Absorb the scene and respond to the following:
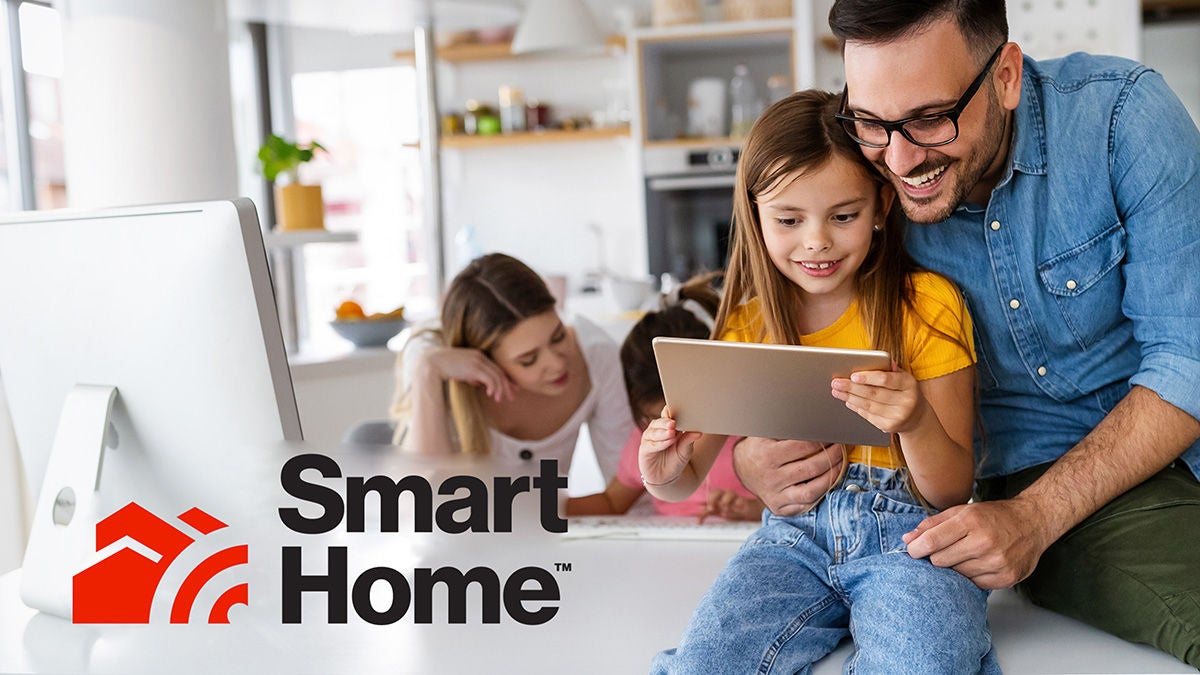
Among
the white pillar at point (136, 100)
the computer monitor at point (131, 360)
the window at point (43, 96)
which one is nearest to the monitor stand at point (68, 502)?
the computer monitor at point (131, 360)

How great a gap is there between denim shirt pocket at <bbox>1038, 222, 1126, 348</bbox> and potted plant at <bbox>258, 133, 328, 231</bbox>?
2237mm

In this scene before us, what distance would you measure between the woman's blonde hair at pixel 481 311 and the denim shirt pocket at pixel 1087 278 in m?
1.05

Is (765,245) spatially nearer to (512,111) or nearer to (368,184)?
(512,111)

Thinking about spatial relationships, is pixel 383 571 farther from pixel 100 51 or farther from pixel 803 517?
pixel 100 51

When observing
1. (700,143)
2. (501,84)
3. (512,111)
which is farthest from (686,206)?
(501,84)

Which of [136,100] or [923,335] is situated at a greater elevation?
[136,100]

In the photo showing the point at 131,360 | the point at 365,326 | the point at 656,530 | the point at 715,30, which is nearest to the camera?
the point at 131,360

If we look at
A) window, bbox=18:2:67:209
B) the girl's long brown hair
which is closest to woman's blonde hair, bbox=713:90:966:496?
the girl's long brown hair

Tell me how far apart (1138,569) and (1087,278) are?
35 cm

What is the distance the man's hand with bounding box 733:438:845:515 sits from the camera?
136cm

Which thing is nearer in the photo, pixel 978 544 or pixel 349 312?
pixel 978 544

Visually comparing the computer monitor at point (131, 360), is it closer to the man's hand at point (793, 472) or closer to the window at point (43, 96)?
the man's hand at point (793, 472)

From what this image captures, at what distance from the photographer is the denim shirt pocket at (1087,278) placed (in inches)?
53.7

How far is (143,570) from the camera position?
1.36 m
